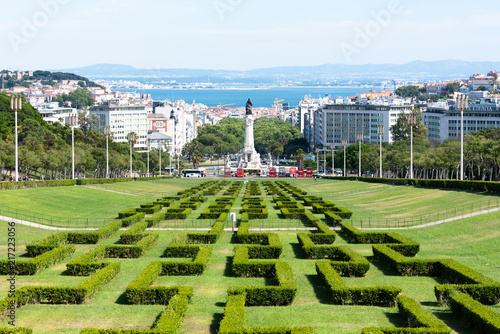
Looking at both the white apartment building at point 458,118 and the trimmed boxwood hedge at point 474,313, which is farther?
the white apartment building at point 458,118

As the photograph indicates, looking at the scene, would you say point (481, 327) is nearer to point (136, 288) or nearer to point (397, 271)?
point (397, 271)

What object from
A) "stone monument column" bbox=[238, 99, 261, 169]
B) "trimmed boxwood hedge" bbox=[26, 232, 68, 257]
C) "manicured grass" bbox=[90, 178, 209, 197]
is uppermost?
"stone monument column" bbox=[238, 99, 261, 169]

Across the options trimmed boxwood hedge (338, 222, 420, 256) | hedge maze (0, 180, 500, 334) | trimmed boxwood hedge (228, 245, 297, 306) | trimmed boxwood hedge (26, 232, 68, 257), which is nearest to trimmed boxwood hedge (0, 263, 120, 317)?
hedge maze (0, 180, 500, 334)

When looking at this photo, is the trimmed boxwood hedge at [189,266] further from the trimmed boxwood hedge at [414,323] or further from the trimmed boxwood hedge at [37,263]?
the trimmed boxwood hedge at [414,323]

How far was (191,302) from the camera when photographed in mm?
25531

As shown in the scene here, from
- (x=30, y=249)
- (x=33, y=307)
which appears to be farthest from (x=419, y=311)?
(x=30, y=249)

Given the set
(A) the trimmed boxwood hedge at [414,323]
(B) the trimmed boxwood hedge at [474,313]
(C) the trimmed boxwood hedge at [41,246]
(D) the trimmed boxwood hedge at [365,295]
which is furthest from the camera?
(C) the trimmed boxwood hedge at [41,246]

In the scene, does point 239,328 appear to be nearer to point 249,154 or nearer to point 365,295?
point 365,295

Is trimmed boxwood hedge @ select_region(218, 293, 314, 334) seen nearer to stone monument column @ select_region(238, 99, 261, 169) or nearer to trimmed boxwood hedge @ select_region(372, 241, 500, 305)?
trimmed boxwood hedge @ select_region(372, 241, 500, 305)

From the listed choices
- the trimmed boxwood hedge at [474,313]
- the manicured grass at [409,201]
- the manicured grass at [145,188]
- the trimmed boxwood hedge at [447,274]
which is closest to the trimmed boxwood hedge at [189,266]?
the trimmed boxwood hedge at [447,274]

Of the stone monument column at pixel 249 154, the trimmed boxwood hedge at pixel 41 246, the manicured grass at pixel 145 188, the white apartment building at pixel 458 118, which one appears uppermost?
the white apartment building at pixel 458 118

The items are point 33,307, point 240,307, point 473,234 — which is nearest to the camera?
point 240,307

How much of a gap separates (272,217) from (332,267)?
23.7m

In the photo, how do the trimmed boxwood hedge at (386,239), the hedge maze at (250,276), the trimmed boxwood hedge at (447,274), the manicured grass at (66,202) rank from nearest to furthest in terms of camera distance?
the hedge maze at (250,276) < the trimmed boxwood hedge at (447,274) < the trimmed boxwood hedge at (386,239) < the manicured grass at (66,202)
